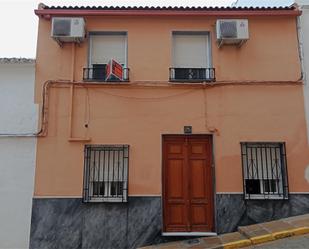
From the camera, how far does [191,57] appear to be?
8805 millimetres

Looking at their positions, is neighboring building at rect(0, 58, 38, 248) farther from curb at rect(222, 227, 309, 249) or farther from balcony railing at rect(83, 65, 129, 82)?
curb at rect(222, 227, 309, 249)

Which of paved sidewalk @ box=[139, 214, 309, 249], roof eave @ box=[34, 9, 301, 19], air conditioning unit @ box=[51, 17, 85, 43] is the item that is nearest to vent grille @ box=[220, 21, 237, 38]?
roof eave @ box=[34, 9, 301, 19]

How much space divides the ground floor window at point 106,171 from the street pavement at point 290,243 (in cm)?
316

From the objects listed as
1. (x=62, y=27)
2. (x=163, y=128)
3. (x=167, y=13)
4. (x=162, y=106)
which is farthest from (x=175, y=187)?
(x=62, y=27)

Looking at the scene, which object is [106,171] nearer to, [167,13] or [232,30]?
[167,13]

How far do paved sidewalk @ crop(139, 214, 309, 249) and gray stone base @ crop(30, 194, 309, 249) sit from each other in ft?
0.89

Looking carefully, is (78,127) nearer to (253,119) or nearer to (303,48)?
(253,119)

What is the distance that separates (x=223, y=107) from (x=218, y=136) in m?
0.70

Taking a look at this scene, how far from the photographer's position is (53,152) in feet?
26.8

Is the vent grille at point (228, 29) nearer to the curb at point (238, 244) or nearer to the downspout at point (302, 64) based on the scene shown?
the downspout at point (302, 64)

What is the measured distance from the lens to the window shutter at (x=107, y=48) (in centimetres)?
877

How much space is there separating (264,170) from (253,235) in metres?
1.80

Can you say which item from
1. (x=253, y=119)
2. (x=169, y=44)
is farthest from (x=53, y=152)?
(x=253, y=119)

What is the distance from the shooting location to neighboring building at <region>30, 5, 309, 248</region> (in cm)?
802
